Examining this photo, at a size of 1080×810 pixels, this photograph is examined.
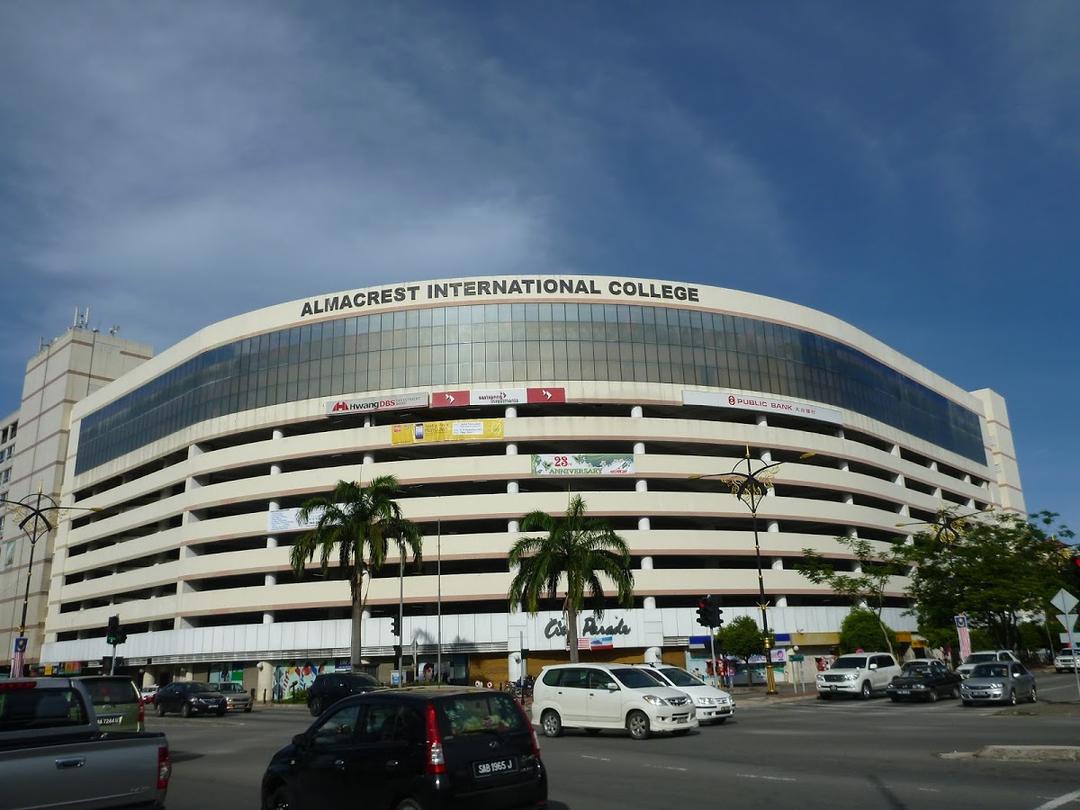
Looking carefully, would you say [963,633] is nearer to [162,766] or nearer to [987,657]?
[987,657]

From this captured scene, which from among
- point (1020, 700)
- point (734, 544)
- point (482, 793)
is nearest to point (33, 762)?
point (482, 793)

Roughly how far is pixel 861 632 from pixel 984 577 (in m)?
8.36

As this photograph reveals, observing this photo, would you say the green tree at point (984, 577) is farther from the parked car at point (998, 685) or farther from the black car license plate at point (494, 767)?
the black car license plate at point (494, 767)

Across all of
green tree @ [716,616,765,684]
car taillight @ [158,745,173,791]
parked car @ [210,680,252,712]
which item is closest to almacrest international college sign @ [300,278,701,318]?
green tree @ [716,616,765,684]

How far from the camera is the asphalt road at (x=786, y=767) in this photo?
37.7ft

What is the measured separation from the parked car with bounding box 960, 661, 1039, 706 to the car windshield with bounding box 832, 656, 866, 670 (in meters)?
5.95

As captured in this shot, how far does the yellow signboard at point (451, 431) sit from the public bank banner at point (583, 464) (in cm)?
357

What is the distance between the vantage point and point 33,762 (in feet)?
25.2

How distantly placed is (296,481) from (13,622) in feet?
152

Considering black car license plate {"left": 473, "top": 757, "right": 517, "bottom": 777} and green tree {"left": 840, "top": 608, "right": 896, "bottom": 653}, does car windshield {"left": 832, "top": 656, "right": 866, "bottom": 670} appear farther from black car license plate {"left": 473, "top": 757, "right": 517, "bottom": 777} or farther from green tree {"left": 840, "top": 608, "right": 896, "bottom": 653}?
black car license plate {"left": 473, "top": 757, "right": 517, "bottom": 777}

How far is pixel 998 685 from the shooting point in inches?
1142

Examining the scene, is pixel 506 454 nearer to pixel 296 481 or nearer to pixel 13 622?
pixel 296 481

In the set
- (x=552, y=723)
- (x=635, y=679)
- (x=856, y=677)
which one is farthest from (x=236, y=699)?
(x=856, y=677)

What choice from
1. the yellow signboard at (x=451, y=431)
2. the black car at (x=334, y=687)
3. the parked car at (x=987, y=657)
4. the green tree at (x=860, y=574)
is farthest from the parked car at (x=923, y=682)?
the yellow signboard at (x=451, y=431)
